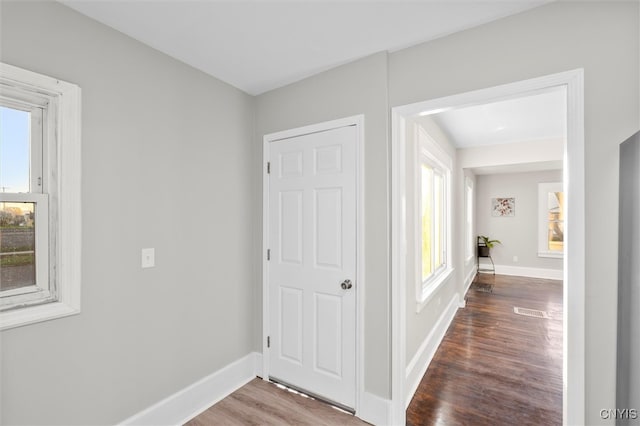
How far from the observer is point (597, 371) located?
4.51 feet

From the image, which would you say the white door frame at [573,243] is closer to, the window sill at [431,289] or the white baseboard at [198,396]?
the window sill at [431,289]

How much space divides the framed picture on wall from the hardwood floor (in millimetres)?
6681

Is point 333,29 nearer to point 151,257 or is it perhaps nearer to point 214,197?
point 214,197

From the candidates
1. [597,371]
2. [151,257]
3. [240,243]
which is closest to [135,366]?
[151,257]

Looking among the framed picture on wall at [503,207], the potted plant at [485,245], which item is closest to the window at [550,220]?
the framed picture on wall at [503,207]

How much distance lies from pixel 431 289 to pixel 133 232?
2.73 meters

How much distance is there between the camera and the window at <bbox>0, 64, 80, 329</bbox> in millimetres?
1386

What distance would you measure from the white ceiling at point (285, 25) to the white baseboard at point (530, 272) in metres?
6.86

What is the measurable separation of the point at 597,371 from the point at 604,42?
1.58 metres

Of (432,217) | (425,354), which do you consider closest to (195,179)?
(425,354)

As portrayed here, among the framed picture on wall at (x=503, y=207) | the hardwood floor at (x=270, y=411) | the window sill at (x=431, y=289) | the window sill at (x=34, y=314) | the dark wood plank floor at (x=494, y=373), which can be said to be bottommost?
the dark wood plank floor at (x=494, y=373)

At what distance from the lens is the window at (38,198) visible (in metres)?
1.39

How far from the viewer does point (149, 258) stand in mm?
1896

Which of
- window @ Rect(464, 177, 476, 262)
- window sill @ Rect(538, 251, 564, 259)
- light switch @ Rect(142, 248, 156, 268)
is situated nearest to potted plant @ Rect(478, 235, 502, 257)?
window @ Rect(464, 177, 476, 262)
